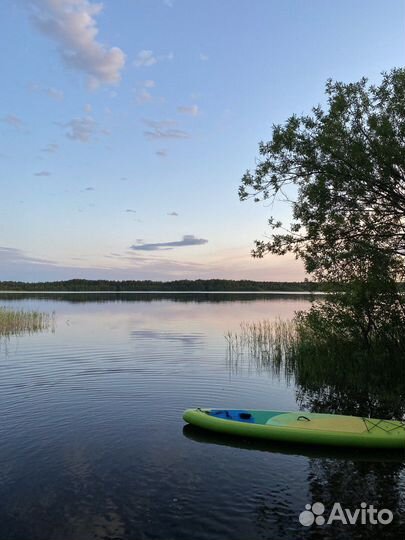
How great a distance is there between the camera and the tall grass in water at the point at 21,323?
27.2 m

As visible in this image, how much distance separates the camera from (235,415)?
9992mm

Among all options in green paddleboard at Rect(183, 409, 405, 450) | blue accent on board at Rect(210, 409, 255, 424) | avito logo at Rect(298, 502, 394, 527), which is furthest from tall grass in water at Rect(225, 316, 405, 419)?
avito logo at Rect(298, 502, 394, 527)

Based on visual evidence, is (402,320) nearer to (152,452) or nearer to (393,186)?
(393,186)

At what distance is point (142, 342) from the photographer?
23.8 metres

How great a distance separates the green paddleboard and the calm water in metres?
0.23

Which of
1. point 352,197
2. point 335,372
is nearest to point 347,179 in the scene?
point 352,197

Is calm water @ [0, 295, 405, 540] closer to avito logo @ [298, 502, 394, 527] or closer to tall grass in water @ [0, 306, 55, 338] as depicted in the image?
avito logo @ [298, 502, 394, 527]

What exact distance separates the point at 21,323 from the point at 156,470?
2359cm

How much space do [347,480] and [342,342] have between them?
8.81 m

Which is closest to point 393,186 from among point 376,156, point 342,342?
point 376,156

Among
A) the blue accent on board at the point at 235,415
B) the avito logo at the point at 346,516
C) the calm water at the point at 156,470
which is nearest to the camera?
the calm water at the point at 156,470

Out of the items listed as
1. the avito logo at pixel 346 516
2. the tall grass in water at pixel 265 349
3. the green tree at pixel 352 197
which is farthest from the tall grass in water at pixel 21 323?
the avito logo at pixel 346 516

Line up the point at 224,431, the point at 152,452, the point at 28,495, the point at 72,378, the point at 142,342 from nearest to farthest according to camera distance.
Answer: the point at 28,495, the point at 152,452, the point at 224,431, the point at 72,378, the point at 142,342

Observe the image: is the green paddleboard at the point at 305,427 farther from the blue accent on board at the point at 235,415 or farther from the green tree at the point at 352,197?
the green tree at the point at 352,197
